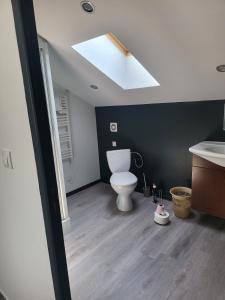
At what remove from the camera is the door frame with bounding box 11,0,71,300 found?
0.83 m

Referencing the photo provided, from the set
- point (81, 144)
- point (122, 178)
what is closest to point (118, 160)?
point (122, 178)

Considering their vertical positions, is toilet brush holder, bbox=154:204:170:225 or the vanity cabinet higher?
the vanity cabinet

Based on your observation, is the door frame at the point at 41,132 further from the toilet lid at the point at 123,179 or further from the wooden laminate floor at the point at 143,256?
the toilet lid at the point at 123,179

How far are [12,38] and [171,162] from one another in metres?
2.51

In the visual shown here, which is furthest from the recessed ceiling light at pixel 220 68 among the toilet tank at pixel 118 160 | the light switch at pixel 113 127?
the light switch at pixel 113 127

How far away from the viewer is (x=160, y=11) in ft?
4.90

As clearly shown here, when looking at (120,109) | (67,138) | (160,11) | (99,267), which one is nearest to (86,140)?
(67,138)

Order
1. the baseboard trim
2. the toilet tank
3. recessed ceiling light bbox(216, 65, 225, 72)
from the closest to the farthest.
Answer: recessed ceiling light bbox(216, 65, 225, 72) → the toilet tank → the baseboard trim

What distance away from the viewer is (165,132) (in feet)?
9.63

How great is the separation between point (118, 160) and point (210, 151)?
1291mm

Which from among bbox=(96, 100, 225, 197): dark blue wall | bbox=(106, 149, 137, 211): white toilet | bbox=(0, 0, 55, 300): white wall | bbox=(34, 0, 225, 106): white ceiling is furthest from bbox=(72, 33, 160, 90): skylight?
bbox=(0, 0, 55, 300): white wall

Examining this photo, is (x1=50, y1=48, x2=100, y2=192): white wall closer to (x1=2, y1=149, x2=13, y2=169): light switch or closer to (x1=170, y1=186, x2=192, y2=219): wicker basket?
(x1=170, y1=186, x2=192, y2=219): wicker basket

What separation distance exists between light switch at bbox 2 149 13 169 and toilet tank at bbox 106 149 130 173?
1973 mm

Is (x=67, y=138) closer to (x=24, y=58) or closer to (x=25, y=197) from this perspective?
(x=25, y=197)
